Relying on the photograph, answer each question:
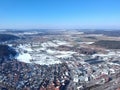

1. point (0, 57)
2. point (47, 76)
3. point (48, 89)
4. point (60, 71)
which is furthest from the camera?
point (0, 57)

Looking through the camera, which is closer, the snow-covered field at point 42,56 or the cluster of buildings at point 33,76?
the cluster of buildings at point 33,76

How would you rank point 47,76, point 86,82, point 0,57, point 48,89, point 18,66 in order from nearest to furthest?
point 48,89 → point 86,82 → point 47,76 → point 18,66 → point 0,57

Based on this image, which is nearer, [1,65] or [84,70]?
[84,70]

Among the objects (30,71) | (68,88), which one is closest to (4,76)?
(30,71)

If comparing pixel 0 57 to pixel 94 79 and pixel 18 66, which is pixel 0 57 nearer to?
pixel 18 66

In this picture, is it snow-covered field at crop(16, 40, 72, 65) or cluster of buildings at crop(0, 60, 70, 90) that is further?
snow-covered field at crop(16, 40, 72, 65)

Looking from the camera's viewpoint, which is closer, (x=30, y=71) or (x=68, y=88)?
(x=68, y=88)

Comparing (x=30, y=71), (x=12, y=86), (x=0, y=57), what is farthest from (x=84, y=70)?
(x=0, y=57)

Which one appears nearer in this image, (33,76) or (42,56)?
(33,76)

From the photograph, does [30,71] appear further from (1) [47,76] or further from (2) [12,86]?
(2) [12,86]
